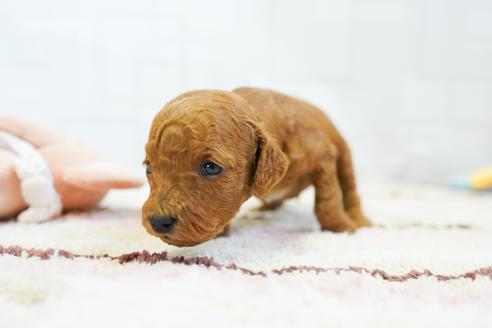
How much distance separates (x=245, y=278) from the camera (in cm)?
84

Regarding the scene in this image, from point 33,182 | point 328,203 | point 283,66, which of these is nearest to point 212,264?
point 328,203

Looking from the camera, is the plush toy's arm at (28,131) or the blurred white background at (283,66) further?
the blurred white background at (283,66)

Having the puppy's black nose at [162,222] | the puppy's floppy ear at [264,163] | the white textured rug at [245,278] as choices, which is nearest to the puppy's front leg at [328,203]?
the white textured rug at [245,278]

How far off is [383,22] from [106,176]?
7.11ft

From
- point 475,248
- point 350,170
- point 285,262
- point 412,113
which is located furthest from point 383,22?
point 285,262

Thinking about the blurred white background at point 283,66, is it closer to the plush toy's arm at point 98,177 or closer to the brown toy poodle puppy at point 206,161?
the plush toy's arm at point 98,177

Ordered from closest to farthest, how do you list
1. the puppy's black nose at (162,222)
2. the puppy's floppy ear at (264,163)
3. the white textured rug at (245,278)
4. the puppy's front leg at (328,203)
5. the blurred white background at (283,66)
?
the white textured rug at (245,278) → the puppy's black nose at (162,222) → the puppy's floppy ear at (264,163) → the puppy's front leg at (328,203) → the blurred white background at (283,66)

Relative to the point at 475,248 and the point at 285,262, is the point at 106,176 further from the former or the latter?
the point at 475,248

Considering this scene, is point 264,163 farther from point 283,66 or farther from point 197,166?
point 283,66

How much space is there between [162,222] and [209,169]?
14 cm

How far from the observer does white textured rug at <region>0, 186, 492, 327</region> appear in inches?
27.3

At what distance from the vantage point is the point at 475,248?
1.16m

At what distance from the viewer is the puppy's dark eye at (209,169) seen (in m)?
0.92

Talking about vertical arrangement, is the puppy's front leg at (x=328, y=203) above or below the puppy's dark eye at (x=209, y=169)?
below
